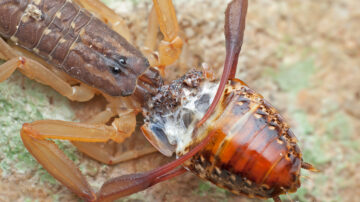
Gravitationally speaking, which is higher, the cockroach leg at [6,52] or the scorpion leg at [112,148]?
the cockroach leg at [6,52]

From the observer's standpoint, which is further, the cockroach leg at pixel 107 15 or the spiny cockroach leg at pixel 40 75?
the cockroach leg at pixel 107 15

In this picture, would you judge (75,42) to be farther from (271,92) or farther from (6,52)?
(271,92)

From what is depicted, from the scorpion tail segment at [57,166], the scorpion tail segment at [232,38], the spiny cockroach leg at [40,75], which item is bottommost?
the scorpion tail segment at [57,166]

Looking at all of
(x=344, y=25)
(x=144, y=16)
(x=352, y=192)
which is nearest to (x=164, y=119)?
(x=144, y=16)

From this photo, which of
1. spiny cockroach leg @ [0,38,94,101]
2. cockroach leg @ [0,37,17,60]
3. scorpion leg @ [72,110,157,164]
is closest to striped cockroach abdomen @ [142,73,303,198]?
scorpion leg @ [72,110,157,164]

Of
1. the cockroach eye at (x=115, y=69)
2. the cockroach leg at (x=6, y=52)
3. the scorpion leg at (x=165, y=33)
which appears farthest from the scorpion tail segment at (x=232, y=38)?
the cockroach leg at (x=6, y=52)

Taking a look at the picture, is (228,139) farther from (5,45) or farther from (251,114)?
(5,45)

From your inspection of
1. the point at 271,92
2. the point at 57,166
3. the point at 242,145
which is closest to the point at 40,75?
the point at 57,166

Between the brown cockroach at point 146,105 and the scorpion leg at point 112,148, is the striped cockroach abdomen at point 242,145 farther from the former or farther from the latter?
the scorpion leg at point 112,148
